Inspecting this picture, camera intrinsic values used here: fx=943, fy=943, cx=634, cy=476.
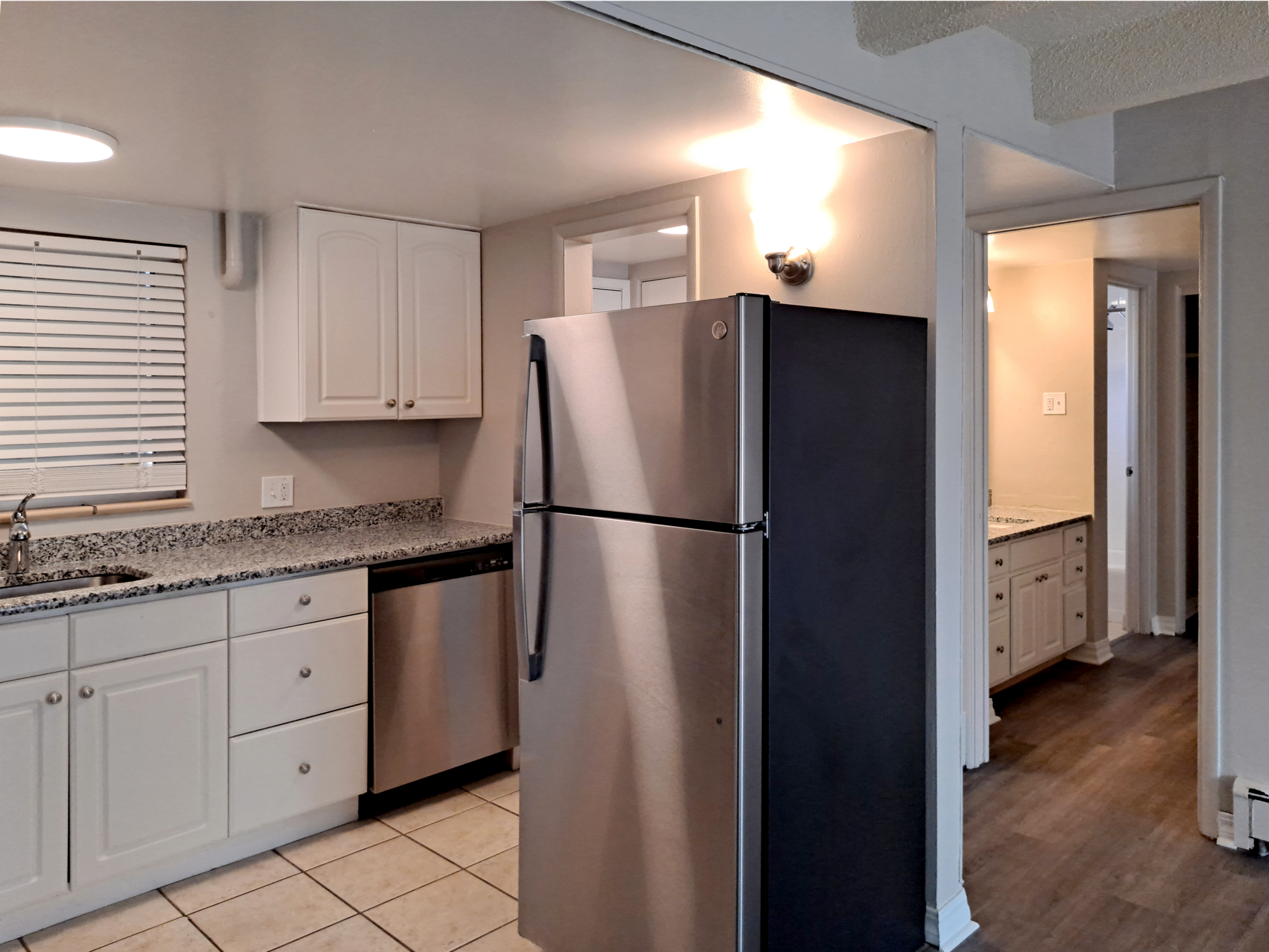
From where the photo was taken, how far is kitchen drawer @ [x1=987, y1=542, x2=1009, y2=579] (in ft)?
13.2

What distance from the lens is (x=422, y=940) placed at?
2.47m

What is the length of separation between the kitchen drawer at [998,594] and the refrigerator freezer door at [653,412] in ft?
8.19

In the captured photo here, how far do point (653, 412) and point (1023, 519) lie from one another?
3163mm

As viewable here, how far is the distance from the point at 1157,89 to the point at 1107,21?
223 millimetres

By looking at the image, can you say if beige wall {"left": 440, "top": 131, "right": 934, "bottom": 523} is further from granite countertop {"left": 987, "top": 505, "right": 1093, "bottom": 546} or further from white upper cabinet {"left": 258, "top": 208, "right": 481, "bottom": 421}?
granite countertop {"left": 987, "top": 505, "right": 1093, "bottom": 546}

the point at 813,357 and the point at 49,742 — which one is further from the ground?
the point at 813,357

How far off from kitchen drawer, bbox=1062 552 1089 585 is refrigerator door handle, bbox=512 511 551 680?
3.26 m

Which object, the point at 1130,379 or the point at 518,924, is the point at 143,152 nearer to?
the point at 518,924

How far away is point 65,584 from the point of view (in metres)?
2.82

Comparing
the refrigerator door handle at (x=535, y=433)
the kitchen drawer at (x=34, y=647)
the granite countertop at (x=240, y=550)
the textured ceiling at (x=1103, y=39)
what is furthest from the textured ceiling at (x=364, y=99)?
the kitchen drawer at (x=34, y=647)

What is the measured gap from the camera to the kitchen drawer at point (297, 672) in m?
2.82

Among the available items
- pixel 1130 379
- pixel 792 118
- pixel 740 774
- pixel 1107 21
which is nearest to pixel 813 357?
pixel 792 118

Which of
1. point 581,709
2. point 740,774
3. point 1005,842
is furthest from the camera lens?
point 1005,842

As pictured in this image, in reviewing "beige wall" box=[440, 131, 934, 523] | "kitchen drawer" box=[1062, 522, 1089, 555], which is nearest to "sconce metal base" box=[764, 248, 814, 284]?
"beige wall" box=[440, 131, 934, 523]
